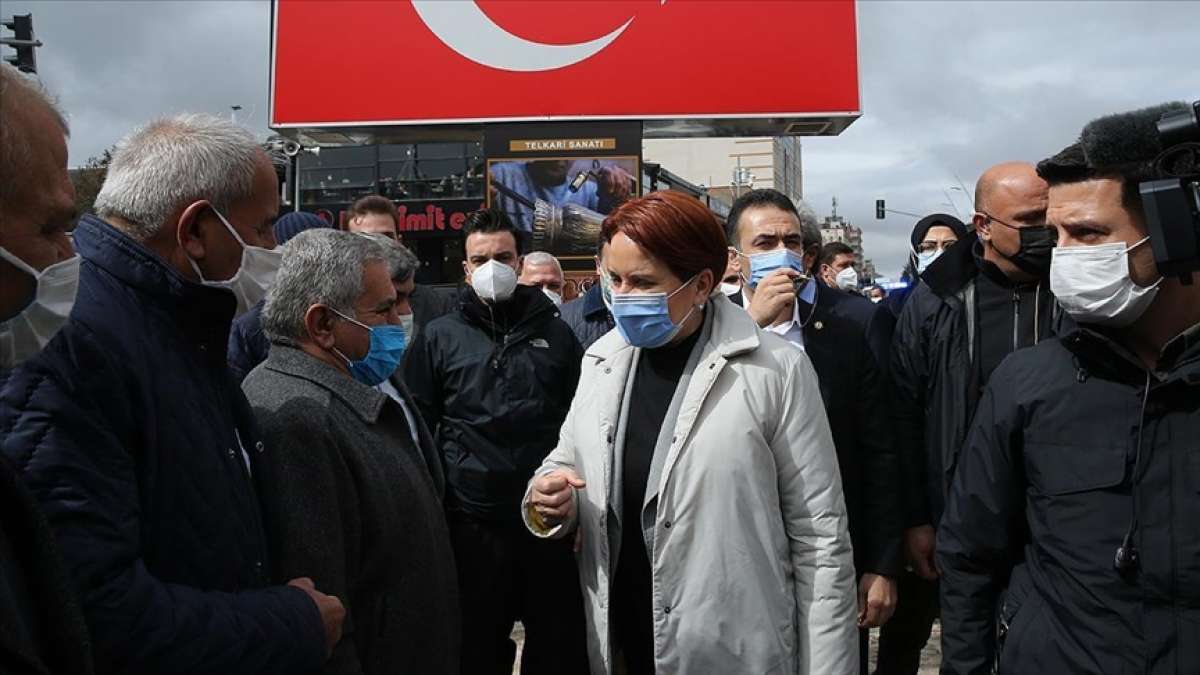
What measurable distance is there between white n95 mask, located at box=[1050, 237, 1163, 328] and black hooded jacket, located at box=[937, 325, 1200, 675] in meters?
0.06

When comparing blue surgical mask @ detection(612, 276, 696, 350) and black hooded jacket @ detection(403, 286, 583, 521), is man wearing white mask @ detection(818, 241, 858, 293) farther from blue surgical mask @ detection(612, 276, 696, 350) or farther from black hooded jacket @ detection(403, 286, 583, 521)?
blue surgical mask @ detection(612, 276, 696, 350)

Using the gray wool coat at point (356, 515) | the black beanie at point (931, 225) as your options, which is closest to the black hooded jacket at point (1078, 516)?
the gray wool coat at point (356, 515)

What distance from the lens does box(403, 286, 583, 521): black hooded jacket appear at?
3828 millimetres

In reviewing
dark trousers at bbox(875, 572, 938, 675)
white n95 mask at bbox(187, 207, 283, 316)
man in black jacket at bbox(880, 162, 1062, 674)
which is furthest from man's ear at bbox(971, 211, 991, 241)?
white n95 mask at bbox(187, 207, 283, 316)

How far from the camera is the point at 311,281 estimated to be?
8.13 feet

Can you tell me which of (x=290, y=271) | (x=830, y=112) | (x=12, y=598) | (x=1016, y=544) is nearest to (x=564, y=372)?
(x=290, y=271)

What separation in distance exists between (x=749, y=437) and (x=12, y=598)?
5.37ft

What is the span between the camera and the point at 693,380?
255cm

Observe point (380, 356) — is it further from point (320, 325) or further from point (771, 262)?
point (771, 262)

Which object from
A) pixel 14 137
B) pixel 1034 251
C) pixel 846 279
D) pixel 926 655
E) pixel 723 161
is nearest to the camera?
pixel 14 137

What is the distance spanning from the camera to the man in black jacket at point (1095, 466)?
2.01 metres

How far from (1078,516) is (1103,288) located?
20.4 inches

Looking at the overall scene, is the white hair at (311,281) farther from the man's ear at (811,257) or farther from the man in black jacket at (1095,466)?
the man's ear at (811,257)

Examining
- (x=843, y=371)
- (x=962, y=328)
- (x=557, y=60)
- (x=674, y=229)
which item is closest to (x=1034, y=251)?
(x=962, y=328)
